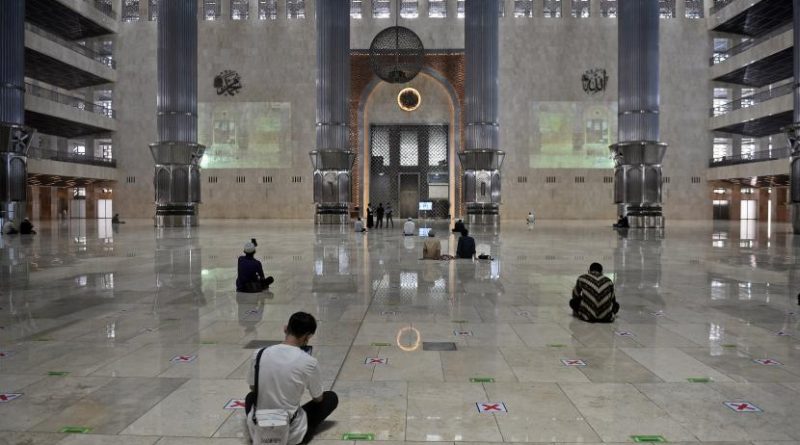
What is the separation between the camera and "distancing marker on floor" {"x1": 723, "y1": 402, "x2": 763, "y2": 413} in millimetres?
3938

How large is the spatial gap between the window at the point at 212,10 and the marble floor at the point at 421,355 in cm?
3640

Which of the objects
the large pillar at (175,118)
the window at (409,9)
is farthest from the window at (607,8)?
the large pillar at (175,118)

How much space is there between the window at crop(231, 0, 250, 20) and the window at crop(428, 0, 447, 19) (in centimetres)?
1321

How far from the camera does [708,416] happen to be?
3848 millimetres

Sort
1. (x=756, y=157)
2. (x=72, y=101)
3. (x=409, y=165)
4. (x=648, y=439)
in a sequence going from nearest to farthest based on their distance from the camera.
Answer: (x=648, y=439) < (x=756, y=157) < (x=72, y=101) < (x=409, y=165)

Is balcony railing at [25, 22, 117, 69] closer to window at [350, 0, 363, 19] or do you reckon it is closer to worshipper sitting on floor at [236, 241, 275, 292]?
window at [350, 0, 363, 19]

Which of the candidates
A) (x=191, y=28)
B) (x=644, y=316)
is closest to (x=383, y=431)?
(x=644, y=316)

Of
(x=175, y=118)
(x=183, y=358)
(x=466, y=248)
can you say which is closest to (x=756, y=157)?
(x=466, y=248)

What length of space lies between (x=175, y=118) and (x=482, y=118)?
1530 centimetres

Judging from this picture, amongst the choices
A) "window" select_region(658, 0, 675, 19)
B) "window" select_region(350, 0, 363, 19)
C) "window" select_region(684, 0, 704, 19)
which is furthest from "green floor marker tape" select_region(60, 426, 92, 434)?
"window" select_region(684, 0, 704, 19)

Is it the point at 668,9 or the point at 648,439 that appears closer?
the point at 648,439

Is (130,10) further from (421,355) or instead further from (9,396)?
(421,355)

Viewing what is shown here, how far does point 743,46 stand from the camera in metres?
40.8

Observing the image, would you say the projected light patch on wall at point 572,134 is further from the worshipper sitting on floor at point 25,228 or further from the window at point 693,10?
the worshipper sitting on floor at point 25,228
